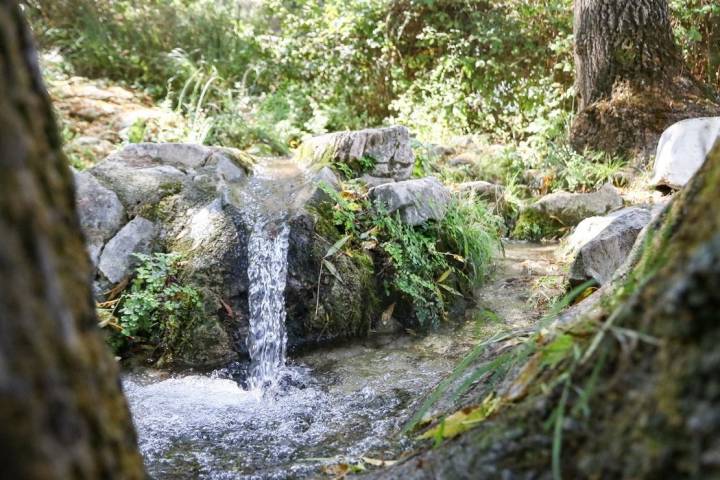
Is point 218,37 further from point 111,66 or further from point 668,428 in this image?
point 668,428

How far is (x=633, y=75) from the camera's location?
716 cm

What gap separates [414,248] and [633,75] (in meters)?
4.36

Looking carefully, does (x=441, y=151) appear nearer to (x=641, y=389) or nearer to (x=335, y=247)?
(x=335, y=247)

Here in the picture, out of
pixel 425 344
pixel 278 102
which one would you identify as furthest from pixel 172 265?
pixel 278 102

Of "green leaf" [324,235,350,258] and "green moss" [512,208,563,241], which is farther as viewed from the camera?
"green moss" [512,208,563,241]

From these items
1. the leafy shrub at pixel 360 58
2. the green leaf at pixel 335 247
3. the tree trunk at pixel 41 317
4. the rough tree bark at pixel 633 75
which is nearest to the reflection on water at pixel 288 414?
the green leaf at pixel 335 247

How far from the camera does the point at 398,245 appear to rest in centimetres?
462

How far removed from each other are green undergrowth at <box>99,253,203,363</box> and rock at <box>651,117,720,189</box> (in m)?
5.07

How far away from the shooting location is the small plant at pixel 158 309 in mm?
3988

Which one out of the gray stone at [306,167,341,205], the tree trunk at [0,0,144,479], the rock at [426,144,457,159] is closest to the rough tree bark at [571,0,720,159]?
the rock at [426,144,457,159]

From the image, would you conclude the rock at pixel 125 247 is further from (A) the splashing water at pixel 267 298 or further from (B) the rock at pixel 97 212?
(A) the splashing water at pixel 267 298

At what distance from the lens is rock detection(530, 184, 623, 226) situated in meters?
6.41

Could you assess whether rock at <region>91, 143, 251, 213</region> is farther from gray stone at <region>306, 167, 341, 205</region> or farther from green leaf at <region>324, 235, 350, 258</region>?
green leaf at <region>324, 235, 350, 258</region>

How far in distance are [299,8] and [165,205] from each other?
273 inches
